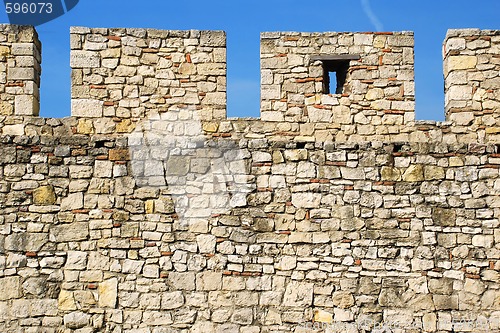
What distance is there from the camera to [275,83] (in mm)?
7887

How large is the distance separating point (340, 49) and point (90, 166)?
302 cm

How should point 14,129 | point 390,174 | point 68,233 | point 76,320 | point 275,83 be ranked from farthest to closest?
point 275,83 < point 14,129 < point 390,174 < point 68,233 < point 76,320

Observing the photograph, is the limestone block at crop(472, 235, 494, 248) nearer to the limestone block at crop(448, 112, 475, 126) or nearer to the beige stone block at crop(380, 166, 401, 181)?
the beige stone block at crop(380, 166, 401, 181)

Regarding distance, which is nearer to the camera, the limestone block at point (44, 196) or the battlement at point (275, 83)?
the limestone block at point (44, 196)

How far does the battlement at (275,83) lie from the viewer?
25.6ft

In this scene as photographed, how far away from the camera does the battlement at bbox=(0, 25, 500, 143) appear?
780cm

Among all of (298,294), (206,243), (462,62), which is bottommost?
(298,294)

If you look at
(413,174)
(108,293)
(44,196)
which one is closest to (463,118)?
(413,174)

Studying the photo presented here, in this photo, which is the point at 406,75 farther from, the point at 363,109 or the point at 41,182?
the point at 41,182

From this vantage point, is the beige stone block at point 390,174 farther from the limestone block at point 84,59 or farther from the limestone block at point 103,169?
the limestone block at point 84,59

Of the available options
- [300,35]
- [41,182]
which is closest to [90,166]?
[41,182]

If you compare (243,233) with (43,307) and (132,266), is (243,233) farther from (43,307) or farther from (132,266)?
(43,307)

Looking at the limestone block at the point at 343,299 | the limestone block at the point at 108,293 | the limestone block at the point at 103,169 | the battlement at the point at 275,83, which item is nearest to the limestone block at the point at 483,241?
the battlement at the point at 275,83

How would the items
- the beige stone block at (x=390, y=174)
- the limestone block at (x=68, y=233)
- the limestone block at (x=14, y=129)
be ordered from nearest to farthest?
the limestone block at (x=68, y=233) → the beige stone block at (x=390, y=174) → the limestone block at (x=14, y=129)
